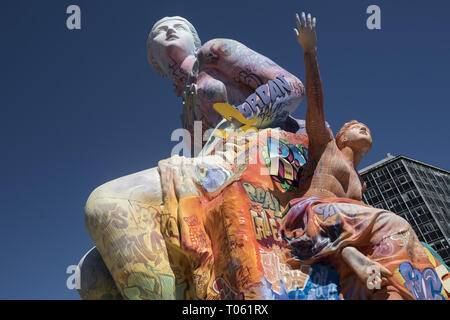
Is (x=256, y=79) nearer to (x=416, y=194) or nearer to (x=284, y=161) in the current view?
(x=284, y=161)

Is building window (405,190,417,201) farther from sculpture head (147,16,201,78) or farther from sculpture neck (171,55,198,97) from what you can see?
sculpture neck (171,55,198,97)

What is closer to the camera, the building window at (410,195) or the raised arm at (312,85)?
the raised arm at (312,85)

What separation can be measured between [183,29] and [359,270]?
3316mm

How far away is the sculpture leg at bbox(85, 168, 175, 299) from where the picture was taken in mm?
3066

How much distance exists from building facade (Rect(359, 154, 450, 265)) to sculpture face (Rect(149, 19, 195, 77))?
1772 cm

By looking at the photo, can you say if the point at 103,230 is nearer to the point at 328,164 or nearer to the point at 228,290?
the point at 228,290

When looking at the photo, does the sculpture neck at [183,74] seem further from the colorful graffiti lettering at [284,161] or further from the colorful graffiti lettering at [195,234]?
the colorful graffiti lettering at [195,234]

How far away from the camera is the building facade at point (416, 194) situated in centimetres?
2016

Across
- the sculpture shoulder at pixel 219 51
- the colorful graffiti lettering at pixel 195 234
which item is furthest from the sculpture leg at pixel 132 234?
the sculpture shoulder at pixel 219 51

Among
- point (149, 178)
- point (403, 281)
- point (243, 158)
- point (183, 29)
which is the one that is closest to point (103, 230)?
point (149, 178)

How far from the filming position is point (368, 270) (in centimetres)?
268

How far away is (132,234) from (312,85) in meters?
1.66

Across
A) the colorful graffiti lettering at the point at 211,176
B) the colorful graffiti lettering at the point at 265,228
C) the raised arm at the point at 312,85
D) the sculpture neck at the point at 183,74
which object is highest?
the sculpture neck at the point at 183,74
